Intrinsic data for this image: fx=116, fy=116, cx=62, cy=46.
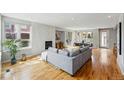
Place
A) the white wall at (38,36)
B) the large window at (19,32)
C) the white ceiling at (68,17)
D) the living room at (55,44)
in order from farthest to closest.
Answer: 1. the white wall at (38,36)
2. the large window at (19,32)
3. the white ceiling at (68,17)
4. the living room at (55,44)

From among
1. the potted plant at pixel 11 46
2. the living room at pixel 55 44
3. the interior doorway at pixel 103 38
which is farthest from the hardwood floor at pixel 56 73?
the interior doorway at pixel 103 38

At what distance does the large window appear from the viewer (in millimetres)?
5599

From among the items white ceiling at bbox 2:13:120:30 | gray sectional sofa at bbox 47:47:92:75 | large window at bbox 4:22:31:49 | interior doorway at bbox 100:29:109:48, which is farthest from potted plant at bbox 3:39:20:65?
interior doorway at bbox 100:29:109:48

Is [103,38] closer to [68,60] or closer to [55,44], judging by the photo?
[55,44]

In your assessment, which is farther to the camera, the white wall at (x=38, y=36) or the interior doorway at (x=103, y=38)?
the interior doorway at (x=103, y=38)

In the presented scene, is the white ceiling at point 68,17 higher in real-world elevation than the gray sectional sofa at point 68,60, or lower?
higher

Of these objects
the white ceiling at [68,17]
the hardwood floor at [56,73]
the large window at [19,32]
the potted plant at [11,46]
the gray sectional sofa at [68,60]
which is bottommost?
the hardwood floor at [56,73]

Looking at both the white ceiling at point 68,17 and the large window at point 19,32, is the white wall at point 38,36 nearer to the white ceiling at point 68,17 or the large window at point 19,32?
the large window at point 19,32

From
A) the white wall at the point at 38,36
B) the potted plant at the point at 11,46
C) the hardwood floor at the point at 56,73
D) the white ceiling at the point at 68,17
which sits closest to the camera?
the hardwood floor at the point at 56,73

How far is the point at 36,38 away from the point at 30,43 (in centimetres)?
56

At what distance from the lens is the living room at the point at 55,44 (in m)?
3.94

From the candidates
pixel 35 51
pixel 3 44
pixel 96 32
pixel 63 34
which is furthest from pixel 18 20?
pixel 96 32

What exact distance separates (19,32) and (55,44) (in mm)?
3992
